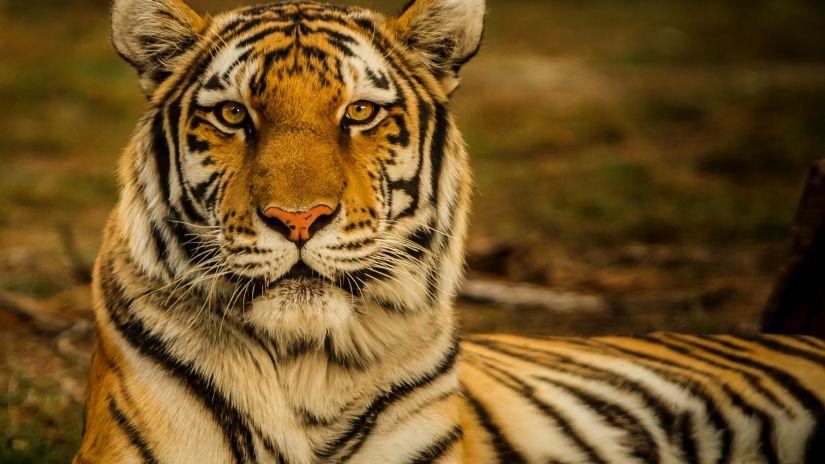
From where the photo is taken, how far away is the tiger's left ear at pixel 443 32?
2395 mm

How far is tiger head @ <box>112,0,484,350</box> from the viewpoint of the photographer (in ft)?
6.76

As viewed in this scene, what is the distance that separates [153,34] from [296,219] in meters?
0.67

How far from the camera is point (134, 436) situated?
208 cm

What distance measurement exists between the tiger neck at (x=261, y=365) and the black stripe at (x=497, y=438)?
0.32 meters

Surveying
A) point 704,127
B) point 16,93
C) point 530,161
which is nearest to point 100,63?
point 16,93

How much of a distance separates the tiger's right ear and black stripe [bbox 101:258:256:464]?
1.91 ft

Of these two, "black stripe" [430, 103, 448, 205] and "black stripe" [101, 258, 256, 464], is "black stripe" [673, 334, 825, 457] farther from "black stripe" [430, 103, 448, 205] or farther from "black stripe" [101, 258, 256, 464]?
"black stripe" [101, 258, 256, 464]

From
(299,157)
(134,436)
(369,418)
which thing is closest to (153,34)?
(299,157)

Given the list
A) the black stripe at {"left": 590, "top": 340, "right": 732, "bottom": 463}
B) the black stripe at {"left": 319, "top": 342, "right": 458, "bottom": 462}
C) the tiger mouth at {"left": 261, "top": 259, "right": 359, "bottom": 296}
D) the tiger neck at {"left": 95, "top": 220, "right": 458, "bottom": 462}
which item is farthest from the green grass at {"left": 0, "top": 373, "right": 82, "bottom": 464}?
the black stripe at {"left": 590, "top": 340, "right": 732, "bottom": 463}

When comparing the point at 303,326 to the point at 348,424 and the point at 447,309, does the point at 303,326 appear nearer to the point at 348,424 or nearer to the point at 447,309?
the point at 348,424

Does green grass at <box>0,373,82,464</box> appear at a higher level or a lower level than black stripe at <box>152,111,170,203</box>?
lower

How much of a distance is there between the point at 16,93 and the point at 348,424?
850cm

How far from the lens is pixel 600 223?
631 centimetres

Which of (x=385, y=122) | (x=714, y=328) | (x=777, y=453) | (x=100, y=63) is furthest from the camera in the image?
(x=100, y=63)
